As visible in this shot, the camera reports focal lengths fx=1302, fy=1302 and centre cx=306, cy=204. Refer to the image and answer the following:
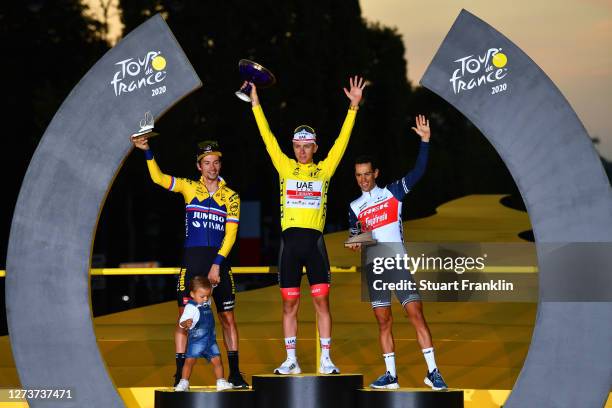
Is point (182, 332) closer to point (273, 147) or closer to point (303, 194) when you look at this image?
point (303, 194)

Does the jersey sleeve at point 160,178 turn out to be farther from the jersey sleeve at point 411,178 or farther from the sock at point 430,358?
the sock at point 430,358

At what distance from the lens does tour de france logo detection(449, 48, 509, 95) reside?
31.5 ft

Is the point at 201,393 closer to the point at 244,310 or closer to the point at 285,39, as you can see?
the point at 244,310

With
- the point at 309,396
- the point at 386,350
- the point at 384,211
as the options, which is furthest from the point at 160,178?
the point at 386,350

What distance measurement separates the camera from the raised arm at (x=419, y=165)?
31.0 feet

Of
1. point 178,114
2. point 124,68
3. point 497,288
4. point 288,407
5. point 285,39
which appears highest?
point 285,39

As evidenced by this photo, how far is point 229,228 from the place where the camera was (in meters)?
9.54

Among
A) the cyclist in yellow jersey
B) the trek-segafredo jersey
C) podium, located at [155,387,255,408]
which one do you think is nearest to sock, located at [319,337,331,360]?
the cyclist in yellow jersey

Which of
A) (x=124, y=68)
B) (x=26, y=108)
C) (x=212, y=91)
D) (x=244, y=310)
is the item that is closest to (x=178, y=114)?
(x=212, y=91)

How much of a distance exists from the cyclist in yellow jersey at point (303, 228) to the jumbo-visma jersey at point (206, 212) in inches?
15.4

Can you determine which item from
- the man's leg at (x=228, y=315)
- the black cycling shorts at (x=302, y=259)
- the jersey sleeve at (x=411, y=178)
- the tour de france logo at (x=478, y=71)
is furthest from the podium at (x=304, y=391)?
the tour de france logo at (x=478, y=71)

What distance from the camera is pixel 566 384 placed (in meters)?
9.41

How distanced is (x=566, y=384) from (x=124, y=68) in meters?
4.03

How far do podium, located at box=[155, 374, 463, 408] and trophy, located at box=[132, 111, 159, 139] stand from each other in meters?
1.89
